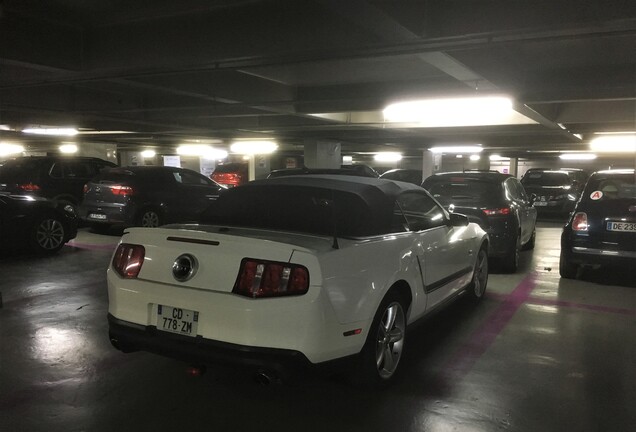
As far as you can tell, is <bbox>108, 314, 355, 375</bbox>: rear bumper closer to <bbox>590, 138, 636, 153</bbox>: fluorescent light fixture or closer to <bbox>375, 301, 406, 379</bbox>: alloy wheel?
<bbox>375, 301, 406, 379</bbox>: alloy wheel

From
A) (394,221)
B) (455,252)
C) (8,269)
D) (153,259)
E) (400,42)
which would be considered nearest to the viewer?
(153,259)

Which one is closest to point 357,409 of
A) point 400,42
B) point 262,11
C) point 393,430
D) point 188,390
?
point 393,430

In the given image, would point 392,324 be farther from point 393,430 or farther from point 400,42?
point 400,42

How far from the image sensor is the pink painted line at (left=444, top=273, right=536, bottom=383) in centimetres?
404

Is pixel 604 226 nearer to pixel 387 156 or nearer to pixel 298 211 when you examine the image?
pixel 298 211

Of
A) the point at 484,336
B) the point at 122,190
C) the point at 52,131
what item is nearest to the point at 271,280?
the point at 484,336

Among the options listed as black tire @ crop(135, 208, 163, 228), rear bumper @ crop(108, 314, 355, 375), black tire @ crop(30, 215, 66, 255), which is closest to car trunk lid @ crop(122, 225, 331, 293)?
rear bumper @ crop(108, 314, 355, 375)

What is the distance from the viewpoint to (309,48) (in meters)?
6.49

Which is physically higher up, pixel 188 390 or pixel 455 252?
pixel 455 252

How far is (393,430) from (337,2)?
4.10m

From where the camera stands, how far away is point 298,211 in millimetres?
4105

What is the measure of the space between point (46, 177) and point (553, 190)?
15583 mm

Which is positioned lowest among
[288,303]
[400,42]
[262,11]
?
[288,303]

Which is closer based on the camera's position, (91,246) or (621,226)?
(621,226)
